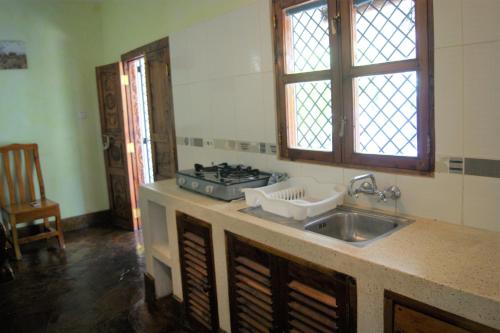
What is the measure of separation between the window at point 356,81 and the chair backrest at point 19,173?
303 centimetres

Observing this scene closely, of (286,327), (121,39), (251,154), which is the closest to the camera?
(286,327)

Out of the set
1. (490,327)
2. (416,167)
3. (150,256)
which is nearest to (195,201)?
(150,256)

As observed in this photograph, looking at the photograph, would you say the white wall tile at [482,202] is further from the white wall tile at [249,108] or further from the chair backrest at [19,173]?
the chair backrest at [19,173]

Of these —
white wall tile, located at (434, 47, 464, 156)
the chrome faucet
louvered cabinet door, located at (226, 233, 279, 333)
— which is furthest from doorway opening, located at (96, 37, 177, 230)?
white wall tile, located at (434, 47, 464, 156)

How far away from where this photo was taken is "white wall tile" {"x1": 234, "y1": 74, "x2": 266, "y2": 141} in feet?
8.11

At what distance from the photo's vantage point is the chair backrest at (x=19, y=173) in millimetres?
4062

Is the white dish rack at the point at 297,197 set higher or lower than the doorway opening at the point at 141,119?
lower

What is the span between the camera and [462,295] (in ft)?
3.54

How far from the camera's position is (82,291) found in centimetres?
307

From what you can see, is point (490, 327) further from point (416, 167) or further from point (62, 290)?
point (62, 290)

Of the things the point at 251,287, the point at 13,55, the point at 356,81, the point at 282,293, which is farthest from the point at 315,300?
the point at 13,55

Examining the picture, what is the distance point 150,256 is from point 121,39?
2496 mm

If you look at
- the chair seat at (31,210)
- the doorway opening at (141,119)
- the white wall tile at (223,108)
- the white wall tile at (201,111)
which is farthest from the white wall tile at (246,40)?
the chair seat at (31,210)

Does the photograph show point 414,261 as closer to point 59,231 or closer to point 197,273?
point 197,273
